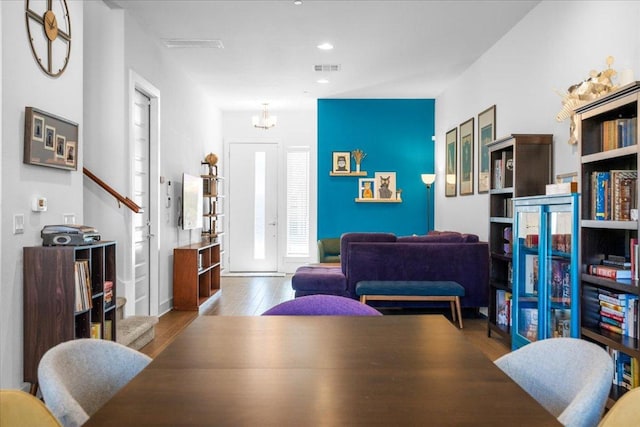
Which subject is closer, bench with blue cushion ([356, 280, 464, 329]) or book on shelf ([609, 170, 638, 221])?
book on shelf ([609, 170, 638, 221])

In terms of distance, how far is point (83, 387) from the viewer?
158 cm

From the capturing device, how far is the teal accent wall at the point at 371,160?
9.23 m

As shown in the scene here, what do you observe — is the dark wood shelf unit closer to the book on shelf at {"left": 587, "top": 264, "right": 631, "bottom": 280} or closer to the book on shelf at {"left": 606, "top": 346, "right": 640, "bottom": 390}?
the book on shelf at {"left": 587, "top": 264, "right": 631, "bottom": 280}

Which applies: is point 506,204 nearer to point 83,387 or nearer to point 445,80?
point 445,80

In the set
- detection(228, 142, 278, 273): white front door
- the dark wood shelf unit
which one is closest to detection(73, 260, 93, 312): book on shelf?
the dark wood shelf unit

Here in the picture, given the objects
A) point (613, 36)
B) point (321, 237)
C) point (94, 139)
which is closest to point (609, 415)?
point (613, 36)

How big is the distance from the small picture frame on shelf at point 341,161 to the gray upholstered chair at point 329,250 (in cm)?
120

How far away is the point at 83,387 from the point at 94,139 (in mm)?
4028

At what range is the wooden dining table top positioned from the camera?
1124mm

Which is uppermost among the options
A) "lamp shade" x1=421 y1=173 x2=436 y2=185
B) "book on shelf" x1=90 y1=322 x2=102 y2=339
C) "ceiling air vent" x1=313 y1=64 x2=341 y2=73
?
"ceiling air vent" x1=313 y1=64 x2=341 y2=73

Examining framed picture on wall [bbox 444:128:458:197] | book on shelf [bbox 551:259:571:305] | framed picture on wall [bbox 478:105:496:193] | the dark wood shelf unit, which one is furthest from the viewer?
framed picture on wall [bbox 444:128:458:197]

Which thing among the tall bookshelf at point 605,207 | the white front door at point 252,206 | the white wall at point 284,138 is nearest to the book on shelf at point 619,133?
the tall bookshelf at point 605,207

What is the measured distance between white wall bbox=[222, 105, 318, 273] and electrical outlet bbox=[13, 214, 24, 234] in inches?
284

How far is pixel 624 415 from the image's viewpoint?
1.15 m
